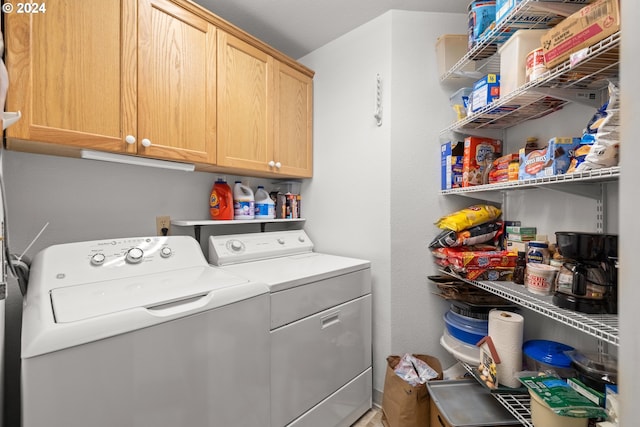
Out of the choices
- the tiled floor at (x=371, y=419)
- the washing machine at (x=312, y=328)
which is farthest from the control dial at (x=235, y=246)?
the tiled floor at (x=371, y=419)

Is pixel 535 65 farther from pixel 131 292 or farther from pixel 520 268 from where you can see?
pixel 131 292

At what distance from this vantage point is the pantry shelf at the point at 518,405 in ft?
3.96

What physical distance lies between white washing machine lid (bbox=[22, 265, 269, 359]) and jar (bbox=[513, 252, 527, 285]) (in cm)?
123

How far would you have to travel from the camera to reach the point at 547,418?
3.47ft

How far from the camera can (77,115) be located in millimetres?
1216

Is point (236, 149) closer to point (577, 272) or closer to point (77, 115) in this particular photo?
point (77, 115)

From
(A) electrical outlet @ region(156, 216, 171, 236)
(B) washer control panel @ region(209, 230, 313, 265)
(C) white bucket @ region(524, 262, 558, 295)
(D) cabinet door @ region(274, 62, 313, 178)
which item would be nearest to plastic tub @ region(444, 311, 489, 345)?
(C) white bucket @ region(524, 262, 558, 295)

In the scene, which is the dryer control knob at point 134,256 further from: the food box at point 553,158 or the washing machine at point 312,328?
the food box at point 553,158

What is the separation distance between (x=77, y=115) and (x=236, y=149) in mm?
746

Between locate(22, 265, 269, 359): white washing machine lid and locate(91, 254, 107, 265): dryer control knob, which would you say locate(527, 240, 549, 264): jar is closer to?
locate(22, 265, 269, 359): white washing machine lid

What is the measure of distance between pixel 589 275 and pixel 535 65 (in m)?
0.84

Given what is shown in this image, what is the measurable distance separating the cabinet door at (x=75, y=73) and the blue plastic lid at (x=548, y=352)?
207cm

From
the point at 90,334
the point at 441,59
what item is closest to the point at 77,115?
the point at 90,334

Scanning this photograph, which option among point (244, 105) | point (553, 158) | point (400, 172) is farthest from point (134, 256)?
point (553, 158)
